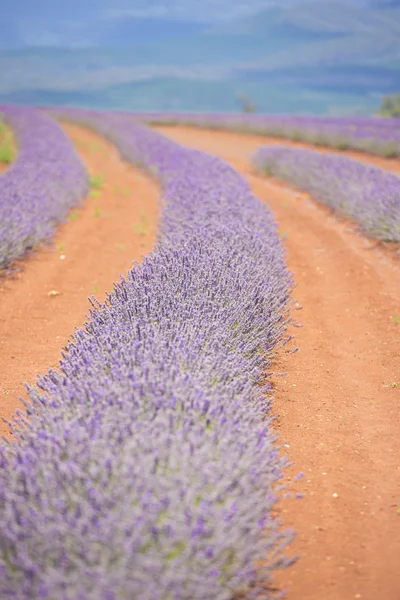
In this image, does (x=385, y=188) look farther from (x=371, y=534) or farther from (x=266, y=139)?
(x=266, y=139)

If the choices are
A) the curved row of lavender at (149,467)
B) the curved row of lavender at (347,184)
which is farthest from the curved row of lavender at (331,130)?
the curved row of lavender at (149,467)

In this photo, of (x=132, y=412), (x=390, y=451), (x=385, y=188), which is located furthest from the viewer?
(x=385, y=188)

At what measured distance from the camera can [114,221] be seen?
8.47m

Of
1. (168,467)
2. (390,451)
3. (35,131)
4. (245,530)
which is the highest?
(35,131)

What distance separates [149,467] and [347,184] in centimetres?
739

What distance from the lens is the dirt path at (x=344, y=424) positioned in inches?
95.0

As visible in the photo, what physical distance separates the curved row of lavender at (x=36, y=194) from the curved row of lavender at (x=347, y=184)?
362cm

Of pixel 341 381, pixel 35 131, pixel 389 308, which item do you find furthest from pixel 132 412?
pixel 35 131

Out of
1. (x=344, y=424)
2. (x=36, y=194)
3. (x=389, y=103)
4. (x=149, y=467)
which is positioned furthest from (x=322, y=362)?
(x=389, y=103)

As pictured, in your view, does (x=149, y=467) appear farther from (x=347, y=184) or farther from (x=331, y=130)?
(x=331, y=130)

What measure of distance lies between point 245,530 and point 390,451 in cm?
Answer: 136

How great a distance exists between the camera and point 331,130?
17.7 metres

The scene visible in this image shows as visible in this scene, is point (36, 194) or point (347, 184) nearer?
point (36, 194)

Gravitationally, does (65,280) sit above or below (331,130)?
below
